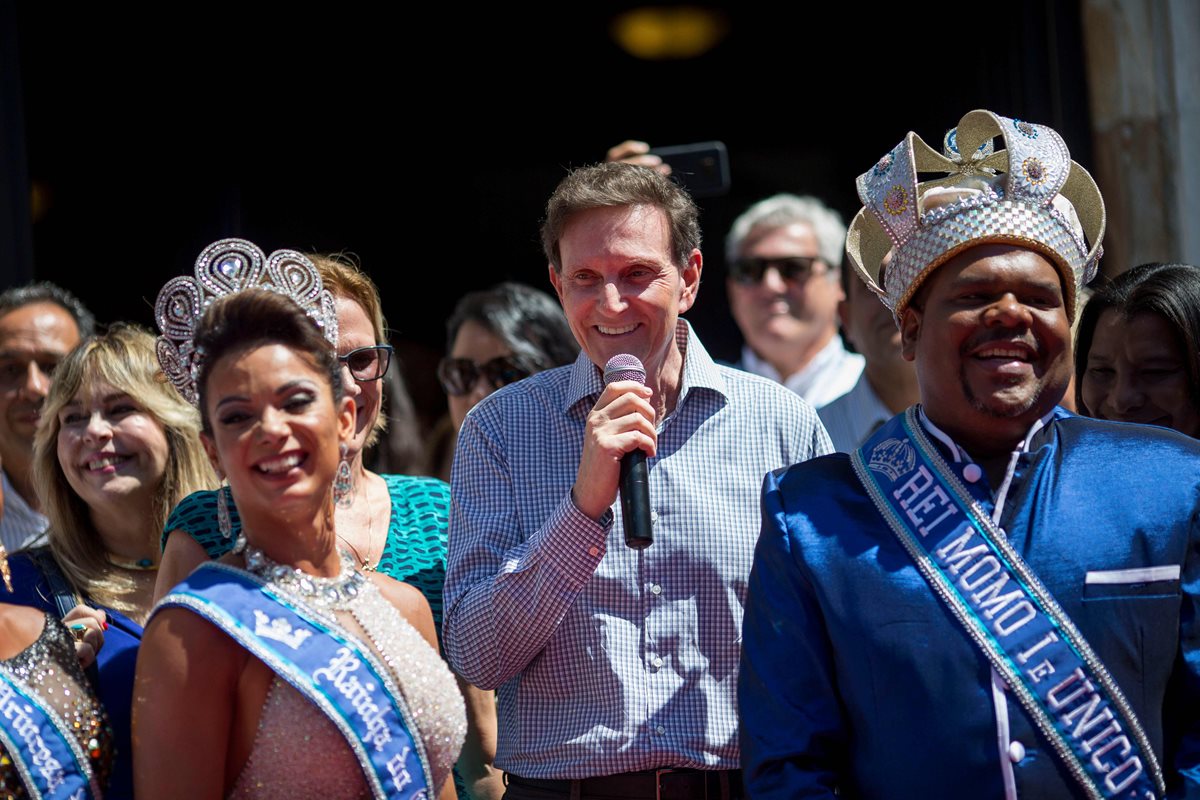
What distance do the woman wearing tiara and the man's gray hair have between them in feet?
10.5

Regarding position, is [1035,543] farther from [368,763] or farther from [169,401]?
[169,401]

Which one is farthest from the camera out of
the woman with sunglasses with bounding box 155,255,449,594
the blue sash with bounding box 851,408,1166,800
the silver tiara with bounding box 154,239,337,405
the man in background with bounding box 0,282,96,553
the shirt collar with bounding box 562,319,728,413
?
the man in background with bounding box 0,282,96,553

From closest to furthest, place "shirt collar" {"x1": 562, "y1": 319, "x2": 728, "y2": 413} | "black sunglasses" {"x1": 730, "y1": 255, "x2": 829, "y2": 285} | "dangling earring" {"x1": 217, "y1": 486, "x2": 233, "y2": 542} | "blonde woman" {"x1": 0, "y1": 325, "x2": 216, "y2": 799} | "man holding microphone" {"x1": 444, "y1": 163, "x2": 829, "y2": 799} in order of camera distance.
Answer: "dangling earring" {"x1": 217, "y1": 486, "x2": 233, "y2": 542}
"man holding microphone" {"x1": 444, "y1": 163, "x2": 829, "y2": 799}
"shirt collar" {"x1": 562, "y1": 319, "x2": 728, "y2": 413}
"blonde woman" {"x1": 0, "y1": 325, "x2": 216, "y2": 799}
"black sunglasses" {"x1": 730, "y1": 255, "x2": 829, "y2": 285}

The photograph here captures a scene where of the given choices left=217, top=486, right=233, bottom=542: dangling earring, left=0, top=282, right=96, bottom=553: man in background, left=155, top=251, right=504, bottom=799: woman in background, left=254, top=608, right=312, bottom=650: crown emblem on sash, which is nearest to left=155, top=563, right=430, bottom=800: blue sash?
left=254, top=608, right=312, bottom=650: crown emblem on sash

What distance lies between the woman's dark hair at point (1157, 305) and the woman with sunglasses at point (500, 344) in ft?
5.82

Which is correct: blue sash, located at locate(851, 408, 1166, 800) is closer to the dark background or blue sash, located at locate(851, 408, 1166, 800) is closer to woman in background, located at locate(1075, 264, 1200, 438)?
woman in background, located at locate(1075, 264, 1200, 438)

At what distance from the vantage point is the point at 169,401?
3990mm

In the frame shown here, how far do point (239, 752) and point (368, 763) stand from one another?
203 mm

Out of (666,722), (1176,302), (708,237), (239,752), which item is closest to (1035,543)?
(666,722)

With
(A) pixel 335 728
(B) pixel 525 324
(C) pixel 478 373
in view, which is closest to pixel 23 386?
(C) pixel 478 373

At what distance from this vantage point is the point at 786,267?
18.9ft

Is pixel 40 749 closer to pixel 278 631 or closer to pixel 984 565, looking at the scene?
pixel 278 631

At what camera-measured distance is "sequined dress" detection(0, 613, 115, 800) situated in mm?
2645

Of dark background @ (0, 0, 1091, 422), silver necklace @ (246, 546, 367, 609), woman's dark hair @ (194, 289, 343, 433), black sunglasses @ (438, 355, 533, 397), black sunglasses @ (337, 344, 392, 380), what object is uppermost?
dark background @ (0, 0, 1091, 422)
